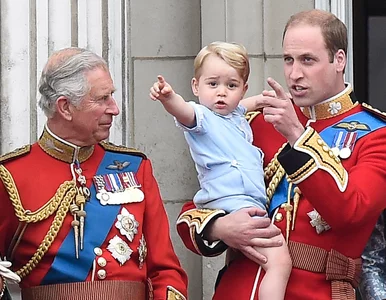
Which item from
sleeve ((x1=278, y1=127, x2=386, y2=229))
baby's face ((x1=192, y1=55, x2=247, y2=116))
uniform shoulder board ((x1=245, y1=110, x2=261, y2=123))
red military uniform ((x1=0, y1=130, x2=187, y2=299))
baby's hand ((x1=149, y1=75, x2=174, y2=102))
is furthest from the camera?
uniform shoulder board ((x1=245, y1=110, x2=261, y2=123))

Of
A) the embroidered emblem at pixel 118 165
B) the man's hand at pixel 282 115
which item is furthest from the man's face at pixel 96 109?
the man's hand at pixel 282 115

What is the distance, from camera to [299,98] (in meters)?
4.03

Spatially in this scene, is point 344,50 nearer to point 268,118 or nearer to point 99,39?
point 268,118

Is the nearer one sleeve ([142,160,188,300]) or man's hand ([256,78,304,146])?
man's hand ([256,78,304,146])

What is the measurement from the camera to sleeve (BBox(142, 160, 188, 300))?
13.3ft

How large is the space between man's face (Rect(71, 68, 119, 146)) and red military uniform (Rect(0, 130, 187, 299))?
86 mm

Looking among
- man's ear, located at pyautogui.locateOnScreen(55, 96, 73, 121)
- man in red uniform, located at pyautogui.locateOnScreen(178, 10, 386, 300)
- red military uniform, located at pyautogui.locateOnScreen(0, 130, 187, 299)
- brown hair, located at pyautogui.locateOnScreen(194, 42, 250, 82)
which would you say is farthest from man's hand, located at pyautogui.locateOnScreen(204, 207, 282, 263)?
man's ear, located at pyautogui.locateOnScreen(55, 96, 73, 121)

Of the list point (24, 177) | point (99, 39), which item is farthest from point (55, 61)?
point (99, 39)

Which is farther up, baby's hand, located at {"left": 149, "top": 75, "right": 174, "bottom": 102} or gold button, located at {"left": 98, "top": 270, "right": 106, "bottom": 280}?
baby's hand, located at {"left": 149, "top": 75, "right": 174, "bottom": 102}

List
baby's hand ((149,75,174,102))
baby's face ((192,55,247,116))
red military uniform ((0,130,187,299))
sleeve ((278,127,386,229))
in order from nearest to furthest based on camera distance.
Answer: sleeve ((278,127,386,229)), baby's hand ((149,75,174,102)), red military uniform ((0,130,187,299)), baby's face ((192,55,247,116))

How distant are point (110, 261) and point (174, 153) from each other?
1.33 metres

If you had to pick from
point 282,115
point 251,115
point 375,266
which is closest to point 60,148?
point 251,115

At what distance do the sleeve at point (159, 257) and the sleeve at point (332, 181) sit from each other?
0.49 m

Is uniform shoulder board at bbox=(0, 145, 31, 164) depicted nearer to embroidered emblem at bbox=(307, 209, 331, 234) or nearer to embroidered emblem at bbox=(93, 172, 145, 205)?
embroidered emblem at bbox=(93, 172, 145, 205)
